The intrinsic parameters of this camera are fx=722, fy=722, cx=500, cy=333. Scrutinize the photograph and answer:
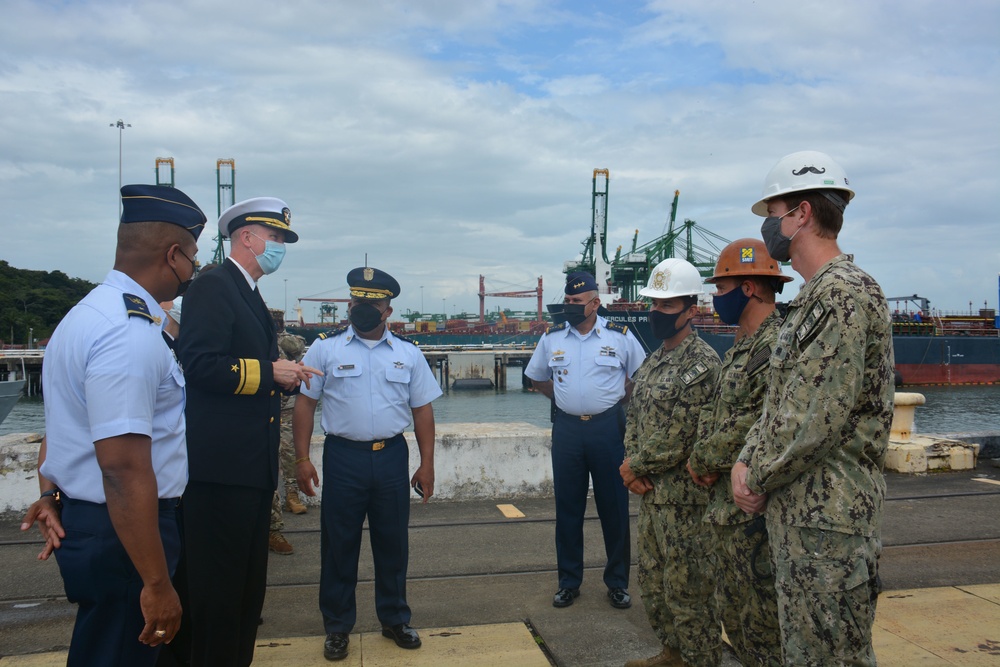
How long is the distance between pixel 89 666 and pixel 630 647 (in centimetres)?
236

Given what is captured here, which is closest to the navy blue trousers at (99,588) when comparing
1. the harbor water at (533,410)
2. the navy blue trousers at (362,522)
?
the navy blue trousers at (362,522)

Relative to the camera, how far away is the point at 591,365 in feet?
14.4

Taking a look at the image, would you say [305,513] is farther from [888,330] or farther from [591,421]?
[888,330]

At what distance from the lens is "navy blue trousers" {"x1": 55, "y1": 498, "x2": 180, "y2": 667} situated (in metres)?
1.93

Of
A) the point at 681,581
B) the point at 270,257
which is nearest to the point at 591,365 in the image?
the point at 681,581

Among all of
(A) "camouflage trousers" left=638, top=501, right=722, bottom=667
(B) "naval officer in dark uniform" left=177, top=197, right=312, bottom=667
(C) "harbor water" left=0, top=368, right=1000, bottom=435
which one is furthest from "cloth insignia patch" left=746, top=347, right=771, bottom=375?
(C) "harbor water" left=0, top=368, right=1000, bottom=435

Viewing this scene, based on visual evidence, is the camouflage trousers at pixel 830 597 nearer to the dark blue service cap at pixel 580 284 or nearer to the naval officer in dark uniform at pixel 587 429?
the naval officer in dark uniform at pixel 587 429

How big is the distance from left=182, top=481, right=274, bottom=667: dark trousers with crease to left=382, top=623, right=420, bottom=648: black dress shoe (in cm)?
83

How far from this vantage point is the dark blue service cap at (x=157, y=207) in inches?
85.8

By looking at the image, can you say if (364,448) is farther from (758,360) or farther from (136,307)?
(758,360)

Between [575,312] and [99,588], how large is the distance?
3.12 m

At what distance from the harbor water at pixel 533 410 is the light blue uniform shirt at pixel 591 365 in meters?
19.6

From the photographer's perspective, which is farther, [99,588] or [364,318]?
[364,318]

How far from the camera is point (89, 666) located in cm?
193
